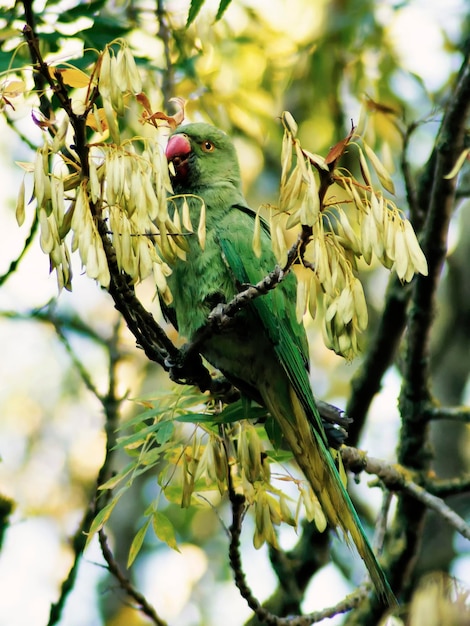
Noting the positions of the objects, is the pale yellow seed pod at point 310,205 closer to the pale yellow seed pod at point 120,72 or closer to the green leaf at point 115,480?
the pale yellow seed pod at point 120,72

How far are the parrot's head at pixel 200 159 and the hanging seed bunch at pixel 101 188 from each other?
1388 millimetres

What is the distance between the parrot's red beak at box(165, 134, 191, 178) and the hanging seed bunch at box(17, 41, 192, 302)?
1380 millimetres

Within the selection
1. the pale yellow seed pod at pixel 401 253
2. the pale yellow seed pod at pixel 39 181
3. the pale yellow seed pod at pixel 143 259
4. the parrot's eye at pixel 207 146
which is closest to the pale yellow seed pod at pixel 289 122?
the pale yellow seed pod at pixel 401 253

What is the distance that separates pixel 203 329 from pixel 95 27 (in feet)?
4.09

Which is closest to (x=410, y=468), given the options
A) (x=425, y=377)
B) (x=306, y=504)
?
(x=425, y=377)

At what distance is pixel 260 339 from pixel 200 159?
95 cm

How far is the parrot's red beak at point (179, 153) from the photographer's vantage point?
3498mm

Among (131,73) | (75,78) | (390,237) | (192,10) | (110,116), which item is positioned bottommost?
(390,237)

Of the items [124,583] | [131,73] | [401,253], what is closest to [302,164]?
[401,253]

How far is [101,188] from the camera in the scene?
209cm

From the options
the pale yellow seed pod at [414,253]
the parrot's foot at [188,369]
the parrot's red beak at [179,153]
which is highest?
the parrot's red beak at [179,153]

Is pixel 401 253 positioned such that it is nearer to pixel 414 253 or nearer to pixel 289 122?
pixel 414 253

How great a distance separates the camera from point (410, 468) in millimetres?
3643

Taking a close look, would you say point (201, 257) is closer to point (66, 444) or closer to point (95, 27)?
point (95, 27)
